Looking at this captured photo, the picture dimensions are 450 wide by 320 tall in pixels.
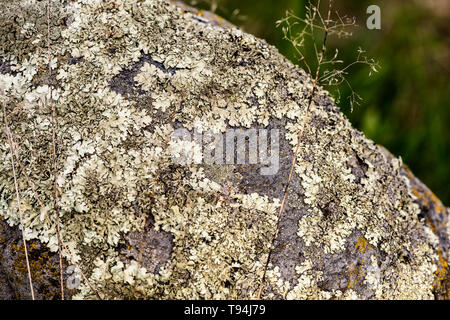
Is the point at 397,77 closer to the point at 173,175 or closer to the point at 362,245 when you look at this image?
the point at 362,245

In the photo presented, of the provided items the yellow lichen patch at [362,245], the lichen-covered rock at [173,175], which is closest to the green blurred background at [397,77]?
the lichen-covered rock at [173,175]

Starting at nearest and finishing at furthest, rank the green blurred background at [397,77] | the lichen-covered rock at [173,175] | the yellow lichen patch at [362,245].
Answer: the lichen-covered rock at [173,175] < the yellow lichen patch at [362,245] < the green blurred background at [397,77]

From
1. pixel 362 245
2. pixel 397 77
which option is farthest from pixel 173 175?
pixel 397 77

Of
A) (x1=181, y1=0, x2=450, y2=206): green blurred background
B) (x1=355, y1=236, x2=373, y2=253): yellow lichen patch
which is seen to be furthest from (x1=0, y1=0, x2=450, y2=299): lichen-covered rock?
(x1=181, y1=0, x2=450, y2=206): green blurred background

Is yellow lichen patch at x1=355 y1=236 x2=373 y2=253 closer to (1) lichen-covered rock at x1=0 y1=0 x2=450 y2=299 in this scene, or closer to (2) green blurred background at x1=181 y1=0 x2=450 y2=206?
(1) lichen-covered rock at x1=0 y1=0 x2=450 y2=299

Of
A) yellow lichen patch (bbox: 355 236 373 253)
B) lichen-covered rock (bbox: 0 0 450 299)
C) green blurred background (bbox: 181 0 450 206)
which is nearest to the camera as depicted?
lichen-covered rock (bbox: 0 0 450 299)

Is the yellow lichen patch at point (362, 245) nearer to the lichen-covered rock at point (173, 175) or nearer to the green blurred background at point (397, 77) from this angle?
the lichen-covered rock at point (173, 175)
